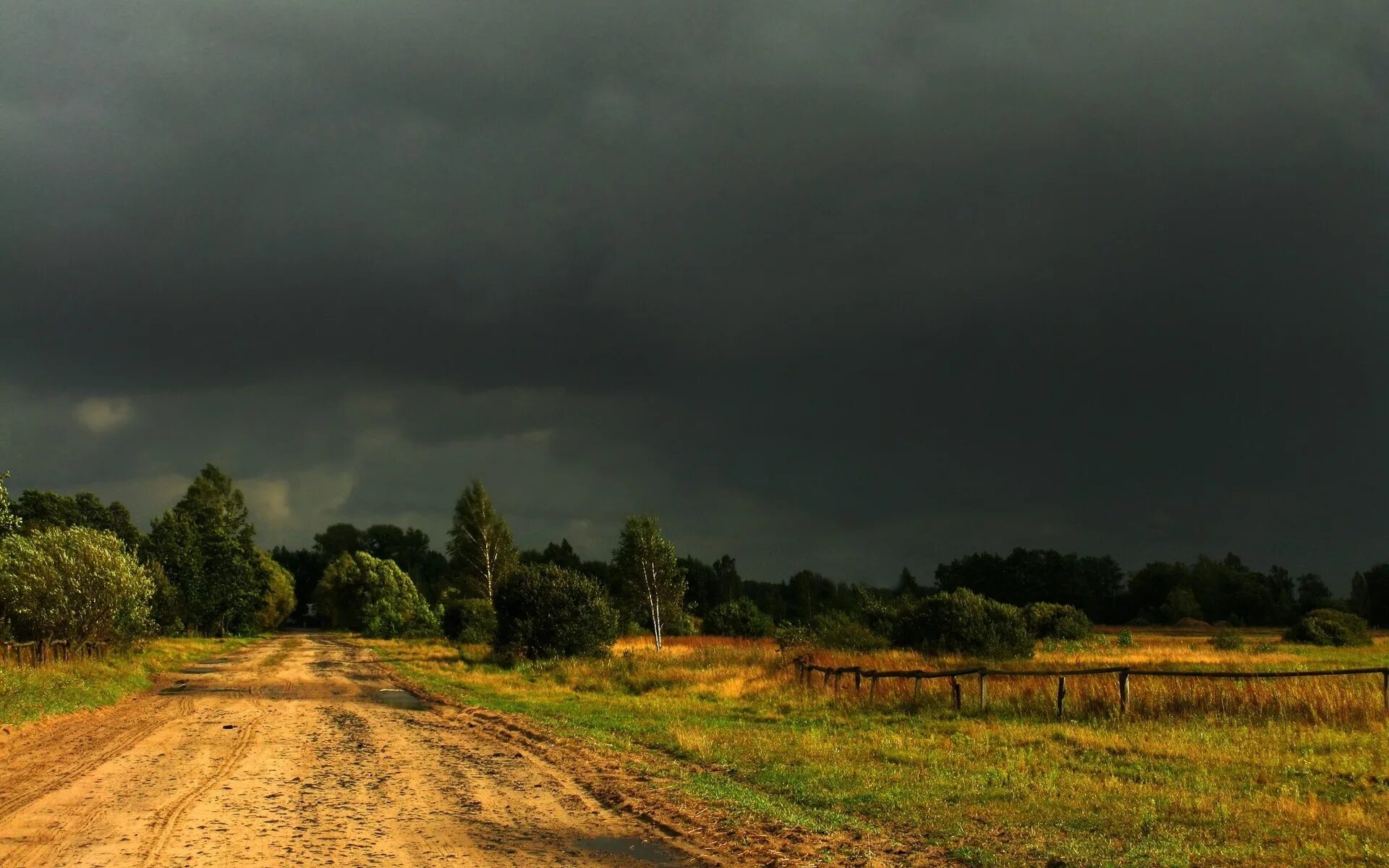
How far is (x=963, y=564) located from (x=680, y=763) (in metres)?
146

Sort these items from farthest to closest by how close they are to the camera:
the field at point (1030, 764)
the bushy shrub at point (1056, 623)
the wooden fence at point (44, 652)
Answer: the bushy shrub at point (1056, 623)
the wooden fence at point (44, 652)
the field at point (1030, 764)

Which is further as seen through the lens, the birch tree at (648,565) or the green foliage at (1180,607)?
the green foliage at (1180,607)

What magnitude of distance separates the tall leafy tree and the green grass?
3408 cm

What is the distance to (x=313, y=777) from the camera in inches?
562

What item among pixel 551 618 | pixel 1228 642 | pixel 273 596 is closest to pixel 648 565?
Answer: pixel 551 618

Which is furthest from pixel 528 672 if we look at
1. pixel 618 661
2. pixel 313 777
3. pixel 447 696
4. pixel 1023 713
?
pixel 313 777

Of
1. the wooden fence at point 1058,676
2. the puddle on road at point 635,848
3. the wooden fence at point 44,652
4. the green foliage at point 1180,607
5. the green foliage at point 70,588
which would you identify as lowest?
the green foliage at point 1180,607

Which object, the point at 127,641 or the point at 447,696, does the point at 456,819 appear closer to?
the point at 447,696

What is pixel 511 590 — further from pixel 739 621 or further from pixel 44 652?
pixel 739 621

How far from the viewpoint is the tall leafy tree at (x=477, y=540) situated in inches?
3359

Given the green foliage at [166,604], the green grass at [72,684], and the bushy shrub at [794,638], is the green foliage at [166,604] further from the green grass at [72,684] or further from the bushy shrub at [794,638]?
the bushy shrub at [794,638]

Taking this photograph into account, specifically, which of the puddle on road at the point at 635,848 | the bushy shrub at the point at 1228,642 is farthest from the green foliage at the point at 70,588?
the bushy shrub at the point at 1228,642

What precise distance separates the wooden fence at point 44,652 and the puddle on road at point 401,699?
12686 mm

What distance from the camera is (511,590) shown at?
46.2 m
